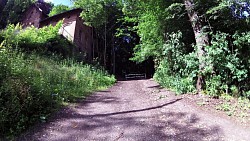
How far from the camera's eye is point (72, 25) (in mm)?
21359

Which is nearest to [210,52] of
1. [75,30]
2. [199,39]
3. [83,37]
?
[199,39]

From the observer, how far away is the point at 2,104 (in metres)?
4.21

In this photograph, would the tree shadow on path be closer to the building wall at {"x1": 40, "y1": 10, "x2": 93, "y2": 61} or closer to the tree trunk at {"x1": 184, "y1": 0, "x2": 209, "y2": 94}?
the tree trunk at {"x1": 184, "y1": 0, "x2": 209, "y2": 94}

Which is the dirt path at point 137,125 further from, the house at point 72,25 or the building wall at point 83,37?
the building wall at point 83,37

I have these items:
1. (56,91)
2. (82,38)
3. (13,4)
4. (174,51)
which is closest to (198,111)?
(174,51)

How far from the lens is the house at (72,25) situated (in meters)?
21.1

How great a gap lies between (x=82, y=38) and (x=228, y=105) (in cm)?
1904

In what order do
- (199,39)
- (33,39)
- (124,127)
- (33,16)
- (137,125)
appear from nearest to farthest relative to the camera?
1. (124,127)
2. (137,125)
3. (199,39)
4. (33,39)
5. (33,16)

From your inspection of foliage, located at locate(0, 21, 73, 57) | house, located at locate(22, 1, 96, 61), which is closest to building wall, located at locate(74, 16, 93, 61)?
house, located at locate(22, 1, 96, 61)

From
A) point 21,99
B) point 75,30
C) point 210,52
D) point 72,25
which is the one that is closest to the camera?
point 21,99

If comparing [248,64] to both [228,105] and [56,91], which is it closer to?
[228,105]

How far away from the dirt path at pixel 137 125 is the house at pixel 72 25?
1436 centimetres

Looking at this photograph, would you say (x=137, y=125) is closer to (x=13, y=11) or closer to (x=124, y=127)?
(x=124, y=127)

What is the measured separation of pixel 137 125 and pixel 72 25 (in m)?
18.5
